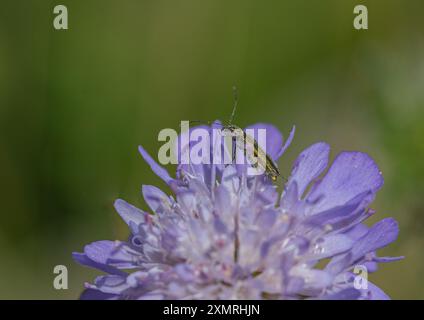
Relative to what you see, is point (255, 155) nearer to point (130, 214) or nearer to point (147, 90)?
point (130, 214)

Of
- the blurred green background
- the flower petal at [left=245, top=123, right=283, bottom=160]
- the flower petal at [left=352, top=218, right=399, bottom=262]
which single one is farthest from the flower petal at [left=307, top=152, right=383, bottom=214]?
the blurred green background

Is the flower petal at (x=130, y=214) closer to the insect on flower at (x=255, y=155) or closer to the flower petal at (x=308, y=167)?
the insect on flower at (x=255, y=155)

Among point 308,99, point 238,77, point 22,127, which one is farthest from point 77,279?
point 308,99

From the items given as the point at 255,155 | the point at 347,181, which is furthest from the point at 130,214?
the point at 347,181

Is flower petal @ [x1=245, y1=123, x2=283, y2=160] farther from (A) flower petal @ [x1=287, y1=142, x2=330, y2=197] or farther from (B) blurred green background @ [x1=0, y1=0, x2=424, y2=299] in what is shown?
(B) blurred green background @ [x1=0, y1=0, x2=424, y2=299]
